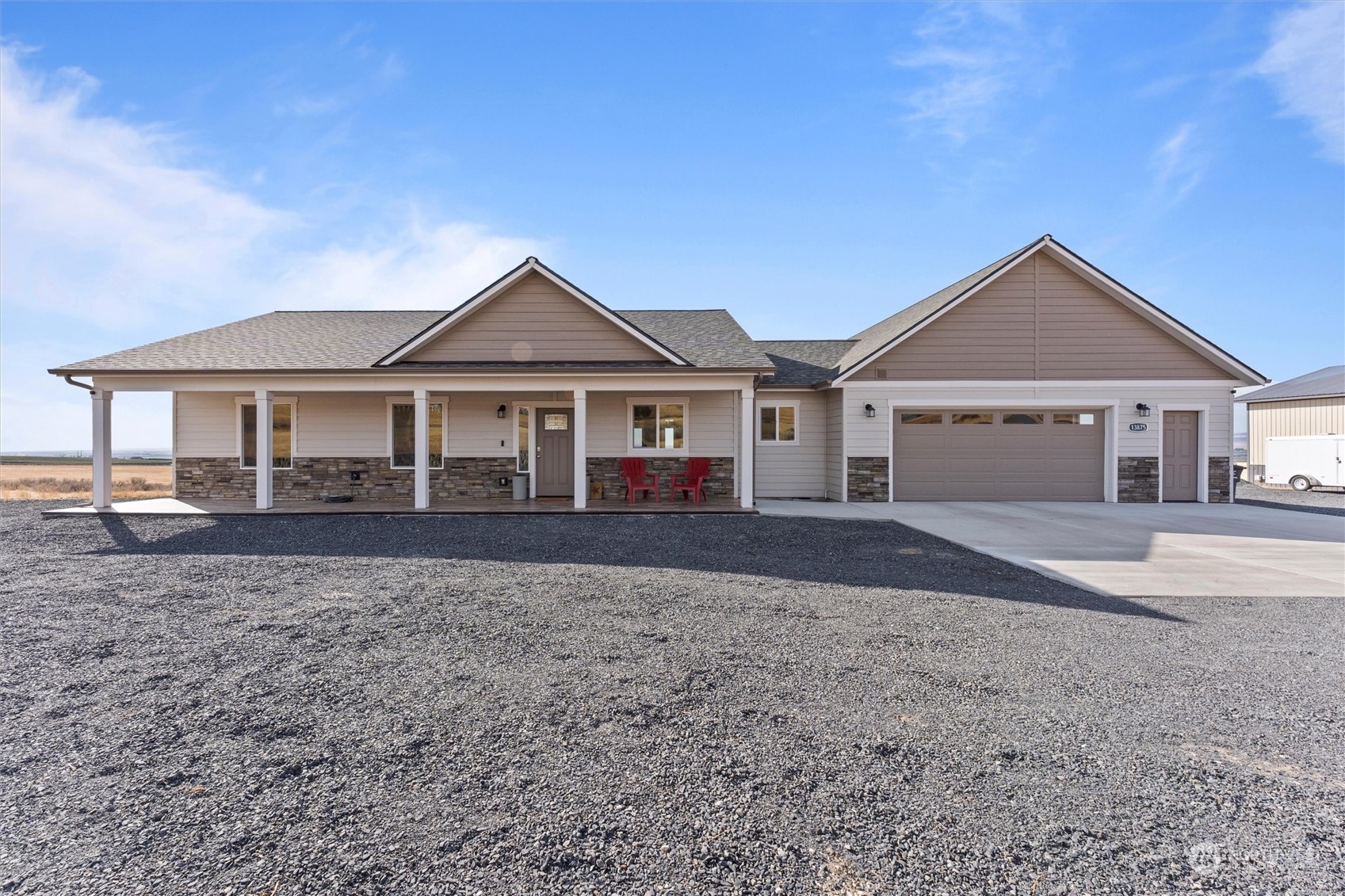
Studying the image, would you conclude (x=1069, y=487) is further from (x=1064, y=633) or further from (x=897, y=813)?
(x=897, y=813)

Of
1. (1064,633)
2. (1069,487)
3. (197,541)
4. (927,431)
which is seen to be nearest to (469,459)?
(197,541)

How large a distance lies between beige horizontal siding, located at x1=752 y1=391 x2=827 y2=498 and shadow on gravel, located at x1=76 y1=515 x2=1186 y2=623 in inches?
152

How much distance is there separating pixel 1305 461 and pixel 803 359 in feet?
54.5

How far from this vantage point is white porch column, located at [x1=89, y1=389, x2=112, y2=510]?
11.2 metres

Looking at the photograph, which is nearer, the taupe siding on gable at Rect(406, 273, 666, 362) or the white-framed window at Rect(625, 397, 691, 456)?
the taupe siding on gable at Rect(406, 273, 666, 362)

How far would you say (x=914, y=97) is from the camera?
11547 mm

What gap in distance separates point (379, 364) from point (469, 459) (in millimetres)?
2756

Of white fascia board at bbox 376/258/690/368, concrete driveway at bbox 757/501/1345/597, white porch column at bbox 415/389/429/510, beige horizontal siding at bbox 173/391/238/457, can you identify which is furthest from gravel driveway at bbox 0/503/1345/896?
beige horizontal siding at bbox 173/391/238/457

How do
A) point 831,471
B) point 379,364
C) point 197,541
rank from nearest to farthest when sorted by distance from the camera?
point 197,541
point 379,364
point 831,471

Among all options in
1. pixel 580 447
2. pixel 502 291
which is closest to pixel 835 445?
pixel 580 447

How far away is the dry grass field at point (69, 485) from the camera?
15367 mm

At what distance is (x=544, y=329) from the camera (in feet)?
39.8

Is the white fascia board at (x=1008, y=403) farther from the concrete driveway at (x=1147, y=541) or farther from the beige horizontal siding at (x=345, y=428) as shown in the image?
the beige horizontal siding at (x=345, y=428)

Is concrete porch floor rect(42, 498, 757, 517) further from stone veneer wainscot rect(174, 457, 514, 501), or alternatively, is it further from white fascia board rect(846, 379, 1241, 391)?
white fascia board rect(846, 379, 1241, 391)
